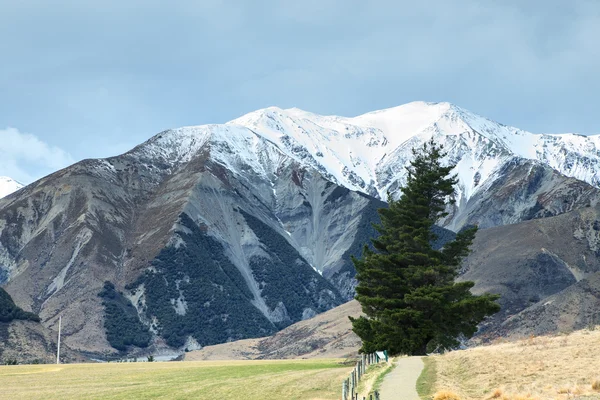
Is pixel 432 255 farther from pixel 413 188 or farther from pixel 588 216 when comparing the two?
pixel 588 216

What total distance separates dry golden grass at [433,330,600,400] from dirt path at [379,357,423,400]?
90 cm

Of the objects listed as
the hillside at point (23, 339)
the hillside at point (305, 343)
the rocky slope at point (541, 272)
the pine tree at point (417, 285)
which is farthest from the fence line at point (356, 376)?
the hillside at point (305, 343)

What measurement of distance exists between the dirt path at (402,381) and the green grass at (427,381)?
0.57 feet

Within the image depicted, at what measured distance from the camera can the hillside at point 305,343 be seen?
135500 mm

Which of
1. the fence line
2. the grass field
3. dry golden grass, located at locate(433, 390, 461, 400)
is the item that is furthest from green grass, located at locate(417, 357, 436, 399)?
the grass field

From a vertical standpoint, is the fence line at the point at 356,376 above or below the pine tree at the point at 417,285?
below

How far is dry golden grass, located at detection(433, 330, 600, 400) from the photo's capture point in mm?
22234

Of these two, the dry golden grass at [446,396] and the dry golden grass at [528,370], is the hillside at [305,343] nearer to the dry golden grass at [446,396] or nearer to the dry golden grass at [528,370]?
the dry golden grass at [528,370]

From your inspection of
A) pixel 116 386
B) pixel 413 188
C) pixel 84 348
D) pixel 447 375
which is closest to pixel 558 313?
pixel 413 188

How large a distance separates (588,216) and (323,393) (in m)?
160

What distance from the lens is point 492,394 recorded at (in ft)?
75.6

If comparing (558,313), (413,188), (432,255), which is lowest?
(558,313)

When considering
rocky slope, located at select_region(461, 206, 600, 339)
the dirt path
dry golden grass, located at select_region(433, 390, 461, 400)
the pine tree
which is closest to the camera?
dry golden grass, located at select_region(433, 390, 461, 400)

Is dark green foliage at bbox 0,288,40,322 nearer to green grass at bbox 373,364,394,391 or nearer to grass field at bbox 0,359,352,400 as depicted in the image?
grass field at bbox 0,359,352,400
